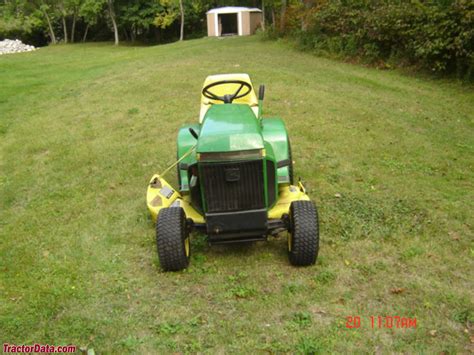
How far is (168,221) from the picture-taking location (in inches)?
154

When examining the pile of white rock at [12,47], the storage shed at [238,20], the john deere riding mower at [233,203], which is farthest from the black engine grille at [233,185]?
the pile of white rock at [12,47]

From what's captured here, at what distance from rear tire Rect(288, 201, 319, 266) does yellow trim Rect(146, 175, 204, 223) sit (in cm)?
Result: 81

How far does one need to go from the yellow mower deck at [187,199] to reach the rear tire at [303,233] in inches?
8.4

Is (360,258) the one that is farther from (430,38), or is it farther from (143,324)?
(430,38)

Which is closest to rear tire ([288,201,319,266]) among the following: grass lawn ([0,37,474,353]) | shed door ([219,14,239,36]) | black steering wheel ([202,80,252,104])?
grass lawn ([0,37,474,353])

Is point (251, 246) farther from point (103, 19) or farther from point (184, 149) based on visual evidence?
point (103, 19)

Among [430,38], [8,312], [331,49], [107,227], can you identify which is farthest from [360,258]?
[331,49]

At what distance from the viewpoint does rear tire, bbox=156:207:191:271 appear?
388 cm

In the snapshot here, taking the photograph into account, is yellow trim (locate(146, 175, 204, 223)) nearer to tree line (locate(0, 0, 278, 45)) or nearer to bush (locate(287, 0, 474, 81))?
bush (locate(287, 0, 474, 81))

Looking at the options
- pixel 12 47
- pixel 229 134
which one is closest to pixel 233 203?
pixel 229 134

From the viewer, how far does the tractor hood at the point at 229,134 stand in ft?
12.1

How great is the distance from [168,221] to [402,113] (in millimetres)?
6514

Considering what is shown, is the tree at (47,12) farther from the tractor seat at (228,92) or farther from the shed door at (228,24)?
the tractor seat at (228,92)

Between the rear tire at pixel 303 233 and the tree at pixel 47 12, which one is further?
the tree at pixel 47 12
